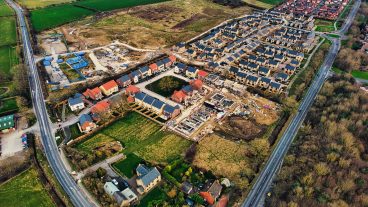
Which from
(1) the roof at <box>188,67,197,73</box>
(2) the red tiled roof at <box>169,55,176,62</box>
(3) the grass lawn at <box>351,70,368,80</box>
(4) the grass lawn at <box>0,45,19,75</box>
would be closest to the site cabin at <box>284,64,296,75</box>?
(3) the grass lawn at <box>351,70,368,80</box>

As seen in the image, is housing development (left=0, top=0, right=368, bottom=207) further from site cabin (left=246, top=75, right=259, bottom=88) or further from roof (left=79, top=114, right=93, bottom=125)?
roof (left=79, top=114, right=93, bottom=125)

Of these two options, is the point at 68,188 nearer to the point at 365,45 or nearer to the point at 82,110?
the point at 82,110

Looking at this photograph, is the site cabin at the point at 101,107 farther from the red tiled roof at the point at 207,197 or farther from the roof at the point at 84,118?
the red tiled roof at the point at 207,197

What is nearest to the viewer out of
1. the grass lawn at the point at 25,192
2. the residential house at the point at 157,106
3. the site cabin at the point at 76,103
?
the grass lawn at the point at 25,192

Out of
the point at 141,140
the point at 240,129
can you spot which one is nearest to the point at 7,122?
→ the point at 141,140

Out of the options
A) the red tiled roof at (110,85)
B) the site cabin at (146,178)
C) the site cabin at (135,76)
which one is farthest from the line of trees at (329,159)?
the red tiled roof at (110,85)

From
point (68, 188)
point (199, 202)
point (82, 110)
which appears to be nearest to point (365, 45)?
point (199, 202)
